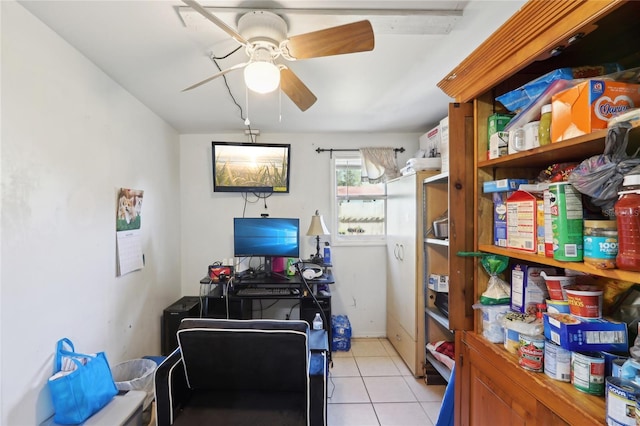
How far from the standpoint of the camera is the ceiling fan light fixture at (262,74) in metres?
1.26

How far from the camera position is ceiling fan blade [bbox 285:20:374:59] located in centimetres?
117

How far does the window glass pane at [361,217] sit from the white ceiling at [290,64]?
103 cm

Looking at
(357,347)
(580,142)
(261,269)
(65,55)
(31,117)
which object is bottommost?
(357,347)

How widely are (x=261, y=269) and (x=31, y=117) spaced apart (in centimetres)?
223

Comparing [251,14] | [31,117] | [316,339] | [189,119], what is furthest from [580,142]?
[189,119]

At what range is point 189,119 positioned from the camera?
289cm

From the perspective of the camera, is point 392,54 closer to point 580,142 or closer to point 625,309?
point 580,142

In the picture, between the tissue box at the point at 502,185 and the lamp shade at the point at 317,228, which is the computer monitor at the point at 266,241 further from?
the tissue box at the point at 502,185

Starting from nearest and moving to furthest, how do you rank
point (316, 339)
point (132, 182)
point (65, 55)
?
point (65, 55) → point (316, 339) → point (132, 182)

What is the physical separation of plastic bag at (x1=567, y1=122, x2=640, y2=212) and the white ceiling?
3.19 ft

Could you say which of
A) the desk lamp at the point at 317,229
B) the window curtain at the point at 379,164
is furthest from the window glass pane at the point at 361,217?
the desk lamp at the point at 317,229

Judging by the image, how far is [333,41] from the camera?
4.04ft

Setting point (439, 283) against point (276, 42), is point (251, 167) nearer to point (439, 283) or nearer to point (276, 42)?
point (276, 42)

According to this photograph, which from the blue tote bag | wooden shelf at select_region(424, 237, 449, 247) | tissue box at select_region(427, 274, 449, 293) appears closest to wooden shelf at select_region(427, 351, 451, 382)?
tissue box at select_region(427, 274, 449, 293)
